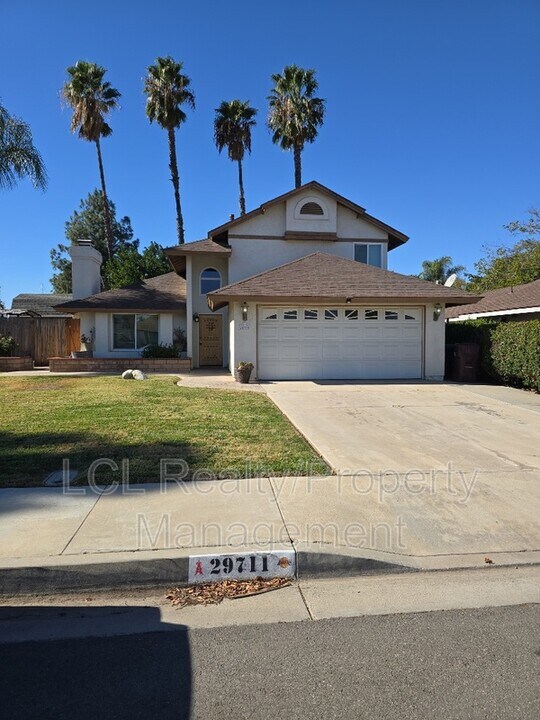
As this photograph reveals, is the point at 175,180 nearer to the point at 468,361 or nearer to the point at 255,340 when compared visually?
the point at 255,340

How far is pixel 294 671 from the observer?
8.39ft

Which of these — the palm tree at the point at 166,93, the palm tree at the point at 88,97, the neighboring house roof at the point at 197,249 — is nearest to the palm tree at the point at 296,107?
the palm tree at the point at 166,93

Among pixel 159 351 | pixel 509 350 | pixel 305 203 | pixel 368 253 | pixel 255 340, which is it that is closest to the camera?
pixel 509 350

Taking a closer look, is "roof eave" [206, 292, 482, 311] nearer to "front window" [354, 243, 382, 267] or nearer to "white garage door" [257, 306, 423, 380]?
"white garage door" [257, 306, 423, 380]

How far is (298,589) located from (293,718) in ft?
4.10

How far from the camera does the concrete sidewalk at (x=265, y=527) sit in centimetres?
354

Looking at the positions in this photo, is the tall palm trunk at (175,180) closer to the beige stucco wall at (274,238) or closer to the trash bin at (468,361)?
the beige stucco wall at (274,238)

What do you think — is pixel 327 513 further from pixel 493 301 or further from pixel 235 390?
pixel 493 301

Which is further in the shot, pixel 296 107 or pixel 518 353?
pixel 296 107

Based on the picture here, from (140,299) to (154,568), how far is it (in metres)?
18.8

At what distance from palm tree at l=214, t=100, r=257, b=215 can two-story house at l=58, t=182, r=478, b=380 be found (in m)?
12.9

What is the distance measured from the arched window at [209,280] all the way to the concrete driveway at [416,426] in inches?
324

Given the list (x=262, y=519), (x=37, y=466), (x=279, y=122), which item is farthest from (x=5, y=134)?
(x=279, y=122)

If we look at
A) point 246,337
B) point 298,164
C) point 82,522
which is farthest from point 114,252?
point 82,522
